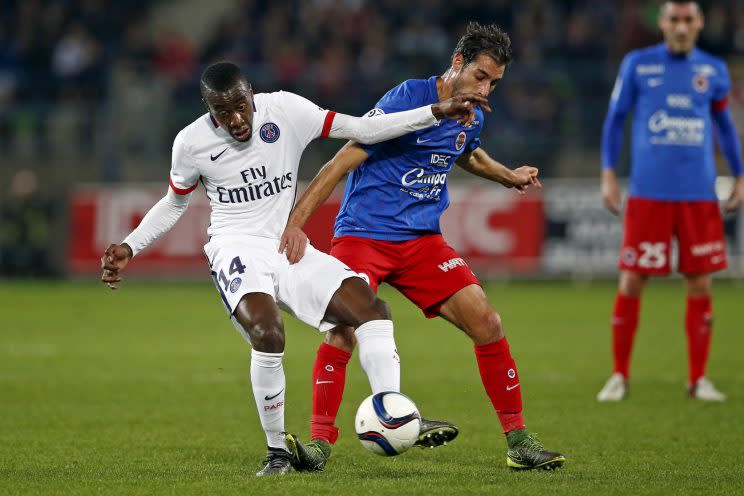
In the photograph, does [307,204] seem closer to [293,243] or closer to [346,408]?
[293,243]

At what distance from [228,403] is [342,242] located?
8.20 feet

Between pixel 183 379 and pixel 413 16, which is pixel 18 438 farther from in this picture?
pixel 413 16

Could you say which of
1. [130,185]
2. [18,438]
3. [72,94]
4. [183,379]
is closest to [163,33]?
[72,94]

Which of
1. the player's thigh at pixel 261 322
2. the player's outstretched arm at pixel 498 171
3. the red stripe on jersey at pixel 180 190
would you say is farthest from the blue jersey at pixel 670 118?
the player's thigh at pixel 261 322

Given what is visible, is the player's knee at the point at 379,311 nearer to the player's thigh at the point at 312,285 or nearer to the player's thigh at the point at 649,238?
the player's thigh at the point at 312,285

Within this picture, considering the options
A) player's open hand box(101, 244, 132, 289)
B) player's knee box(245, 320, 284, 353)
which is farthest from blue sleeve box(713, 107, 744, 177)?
player's open hand box(101, 244, 132, 289)

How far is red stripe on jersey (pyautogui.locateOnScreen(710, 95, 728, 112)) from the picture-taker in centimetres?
862

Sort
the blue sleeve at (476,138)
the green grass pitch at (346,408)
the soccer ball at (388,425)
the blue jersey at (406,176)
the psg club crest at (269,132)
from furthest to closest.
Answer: the blue sleeve at (476,138), the blue jersey at (406,176), the psg club crest at (269,132), the green grass pitch at (346,408), the soccer ball at (388,425)

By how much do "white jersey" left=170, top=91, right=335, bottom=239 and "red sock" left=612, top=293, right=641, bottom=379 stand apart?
3.38 metres

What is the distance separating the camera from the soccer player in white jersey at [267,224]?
548cm

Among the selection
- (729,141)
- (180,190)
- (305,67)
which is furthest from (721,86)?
(305,67)

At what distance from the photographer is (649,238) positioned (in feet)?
27.8

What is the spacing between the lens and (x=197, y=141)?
581 centimetres

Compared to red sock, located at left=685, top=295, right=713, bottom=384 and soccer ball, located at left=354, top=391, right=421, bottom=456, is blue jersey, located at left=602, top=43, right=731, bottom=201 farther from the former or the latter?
soccer ball, located at left=354, top=391, right=421, bottom=456
